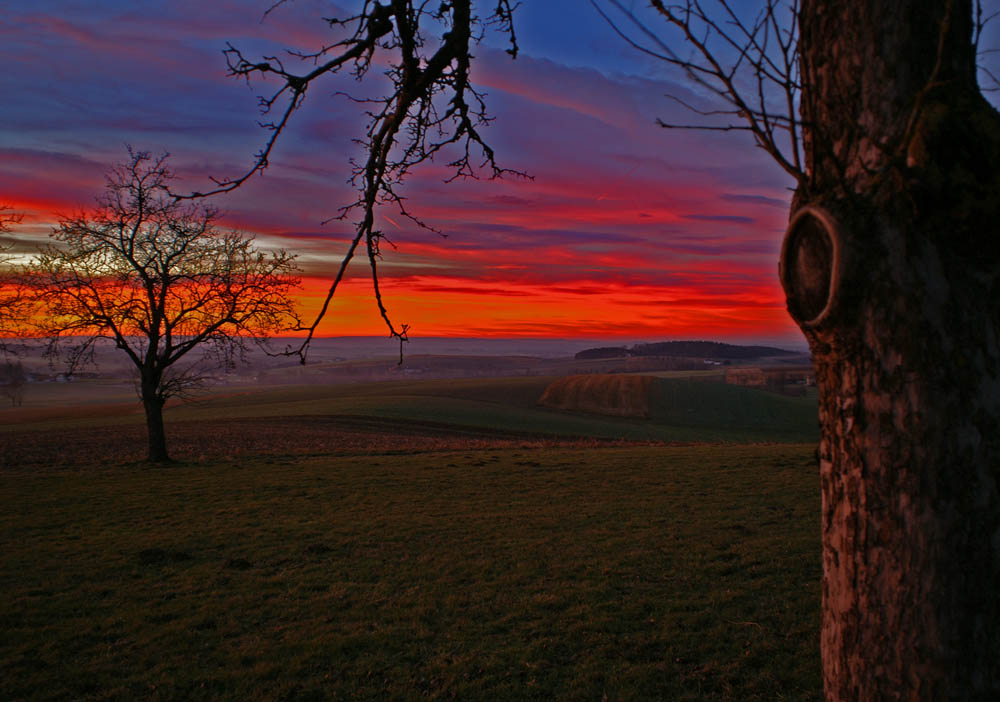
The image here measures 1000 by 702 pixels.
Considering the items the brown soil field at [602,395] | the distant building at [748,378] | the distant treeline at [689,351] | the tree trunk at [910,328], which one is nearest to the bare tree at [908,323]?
the tree trunk at [910,328]

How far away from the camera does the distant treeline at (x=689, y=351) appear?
151625mm

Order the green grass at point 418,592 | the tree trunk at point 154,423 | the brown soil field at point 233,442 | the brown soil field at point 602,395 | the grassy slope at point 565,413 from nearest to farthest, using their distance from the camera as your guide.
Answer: the green grass at point 418,592 → the tree trunk at point 154,423 → the brown soil field at point 233,442 → the grassy slope at point 565,413 → the brown soil field at point 602,395

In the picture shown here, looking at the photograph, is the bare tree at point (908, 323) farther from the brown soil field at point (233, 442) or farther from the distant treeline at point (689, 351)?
the distant treeline at point (689, 351)

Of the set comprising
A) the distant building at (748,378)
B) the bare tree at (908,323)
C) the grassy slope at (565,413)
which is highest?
the bare tree at (908,323)

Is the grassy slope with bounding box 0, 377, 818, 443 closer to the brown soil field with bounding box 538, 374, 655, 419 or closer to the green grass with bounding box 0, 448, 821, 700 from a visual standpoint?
the brown soil field with bounding box 538, 374, 655, 419

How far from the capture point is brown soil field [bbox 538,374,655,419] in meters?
66.1

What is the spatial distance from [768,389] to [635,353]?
220ft

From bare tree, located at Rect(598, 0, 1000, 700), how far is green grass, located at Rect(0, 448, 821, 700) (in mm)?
4065

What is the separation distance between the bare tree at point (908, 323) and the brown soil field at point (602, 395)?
62.4m

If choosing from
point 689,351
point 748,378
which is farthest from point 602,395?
point 689,351

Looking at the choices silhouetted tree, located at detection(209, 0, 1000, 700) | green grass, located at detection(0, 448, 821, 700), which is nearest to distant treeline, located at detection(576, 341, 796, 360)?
green grass, located at detection(0, 448, 821, 700)

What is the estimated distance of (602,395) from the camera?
2803 inches

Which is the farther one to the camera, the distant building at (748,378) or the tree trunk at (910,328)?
the distant building at (748,378)

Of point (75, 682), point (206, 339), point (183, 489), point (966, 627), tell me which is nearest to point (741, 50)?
point (966, 627)
